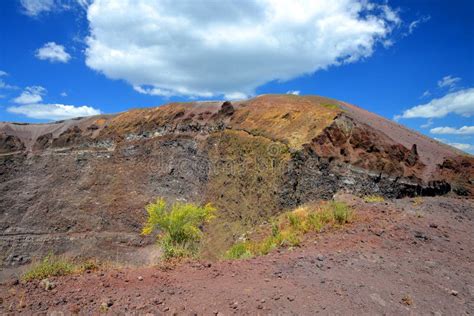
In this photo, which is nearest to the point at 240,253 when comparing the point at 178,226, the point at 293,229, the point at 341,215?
the point at 178,226

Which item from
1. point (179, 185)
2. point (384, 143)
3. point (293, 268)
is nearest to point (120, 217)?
point (179, 185)

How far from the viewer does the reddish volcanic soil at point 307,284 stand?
5379 millimetres

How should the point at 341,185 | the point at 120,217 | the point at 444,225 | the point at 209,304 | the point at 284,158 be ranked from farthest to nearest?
the point at 120,217, the point at 284,158, the point at 341,185, the point at 444,225, the point at 209,304

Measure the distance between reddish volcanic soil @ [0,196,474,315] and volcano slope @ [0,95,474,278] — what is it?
32.1 feet

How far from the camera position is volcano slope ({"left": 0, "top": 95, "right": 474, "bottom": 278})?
2009cm

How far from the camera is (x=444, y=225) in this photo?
10.7 m

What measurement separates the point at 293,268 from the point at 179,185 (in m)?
22.7

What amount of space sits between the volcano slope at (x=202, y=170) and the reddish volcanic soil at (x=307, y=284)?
9781 mm

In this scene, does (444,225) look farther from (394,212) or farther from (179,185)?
(179,185)

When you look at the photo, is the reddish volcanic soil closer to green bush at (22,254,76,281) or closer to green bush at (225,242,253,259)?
green bush at (22,254,76,281)

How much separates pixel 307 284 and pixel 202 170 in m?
23.3

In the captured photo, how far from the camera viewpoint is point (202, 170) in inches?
1155

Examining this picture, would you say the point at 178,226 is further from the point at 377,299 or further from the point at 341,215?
the point at 377,299

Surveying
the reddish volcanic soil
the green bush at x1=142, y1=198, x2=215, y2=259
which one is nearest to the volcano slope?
the green bush at x1=142, y1=198, x2=215, y2=259
